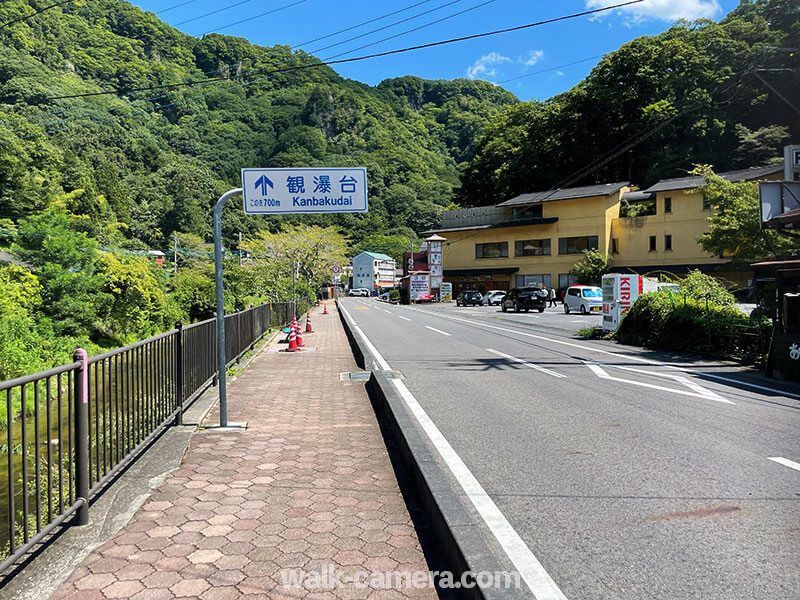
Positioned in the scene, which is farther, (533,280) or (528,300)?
(533,280)

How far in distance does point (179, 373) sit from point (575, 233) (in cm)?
5029

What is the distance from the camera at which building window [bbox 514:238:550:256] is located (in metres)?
55.2

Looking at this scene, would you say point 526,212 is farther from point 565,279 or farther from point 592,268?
point 592,268

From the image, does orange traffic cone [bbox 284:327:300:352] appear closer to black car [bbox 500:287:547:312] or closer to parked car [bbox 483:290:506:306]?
black car [bbox 500:287:547:312]

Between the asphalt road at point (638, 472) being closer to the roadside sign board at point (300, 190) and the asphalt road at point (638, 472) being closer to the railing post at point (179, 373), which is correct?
the roadside sign board at point (300, 190)

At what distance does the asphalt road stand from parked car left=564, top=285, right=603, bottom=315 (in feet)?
68.3

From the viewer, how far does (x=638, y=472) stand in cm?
475

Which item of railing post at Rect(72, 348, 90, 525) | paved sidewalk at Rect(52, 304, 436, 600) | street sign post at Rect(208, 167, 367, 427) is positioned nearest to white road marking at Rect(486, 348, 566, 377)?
paved sidewalk at Rect(52, 304, 436, 600)

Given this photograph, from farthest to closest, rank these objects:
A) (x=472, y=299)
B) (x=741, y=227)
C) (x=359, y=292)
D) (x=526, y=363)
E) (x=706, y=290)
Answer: (x=359, y=292), (x=472, y=299), (x=741, y=227), (x=706, y=290), (x=526, y=363)

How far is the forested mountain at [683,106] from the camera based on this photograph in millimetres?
51812

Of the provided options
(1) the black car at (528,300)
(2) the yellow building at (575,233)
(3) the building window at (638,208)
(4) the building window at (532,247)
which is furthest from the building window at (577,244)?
(1) the black car at (528,300)

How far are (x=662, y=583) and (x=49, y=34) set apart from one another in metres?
99.6

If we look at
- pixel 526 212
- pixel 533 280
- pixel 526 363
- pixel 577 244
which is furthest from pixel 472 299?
pixel 526 363

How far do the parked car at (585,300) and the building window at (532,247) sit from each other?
907 inches
